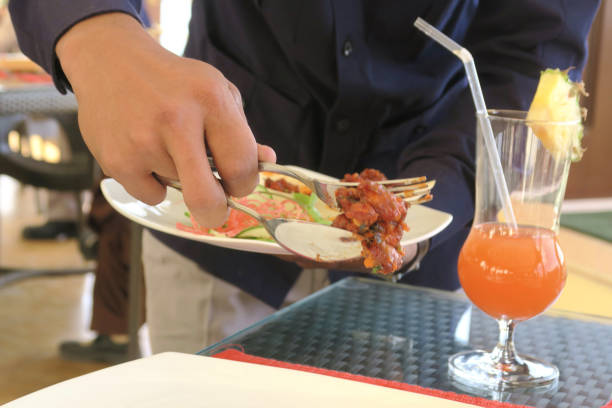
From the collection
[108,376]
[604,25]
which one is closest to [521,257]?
[108,376]

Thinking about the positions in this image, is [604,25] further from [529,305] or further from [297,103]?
[529,305]

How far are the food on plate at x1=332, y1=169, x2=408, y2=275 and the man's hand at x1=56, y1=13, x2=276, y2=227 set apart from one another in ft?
0.39

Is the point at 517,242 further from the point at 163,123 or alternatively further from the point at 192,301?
the point at 192,301

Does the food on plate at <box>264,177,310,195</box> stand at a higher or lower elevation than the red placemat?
higher

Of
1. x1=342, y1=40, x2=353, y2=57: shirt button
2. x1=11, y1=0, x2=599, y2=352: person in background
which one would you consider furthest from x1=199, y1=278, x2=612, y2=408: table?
x1=342, y1=40, x2=353, y2=57: shirt button

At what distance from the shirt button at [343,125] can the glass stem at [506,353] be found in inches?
17.3

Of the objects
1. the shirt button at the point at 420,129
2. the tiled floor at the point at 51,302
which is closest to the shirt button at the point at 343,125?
the shirt button at the point at 420,129

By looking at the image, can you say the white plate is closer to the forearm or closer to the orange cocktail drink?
the orange cocktail drink

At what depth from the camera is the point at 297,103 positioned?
3.56 ft

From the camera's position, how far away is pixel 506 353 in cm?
69

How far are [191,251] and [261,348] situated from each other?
42cm

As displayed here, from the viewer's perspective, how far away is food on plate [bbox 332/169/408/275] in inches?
27.1

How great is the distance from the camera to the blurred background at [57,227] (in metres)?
1.46

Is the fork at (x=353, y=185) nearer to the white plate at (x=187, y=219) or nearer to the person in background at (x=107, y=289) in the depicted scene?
the white plate at (x=187, y=219)
